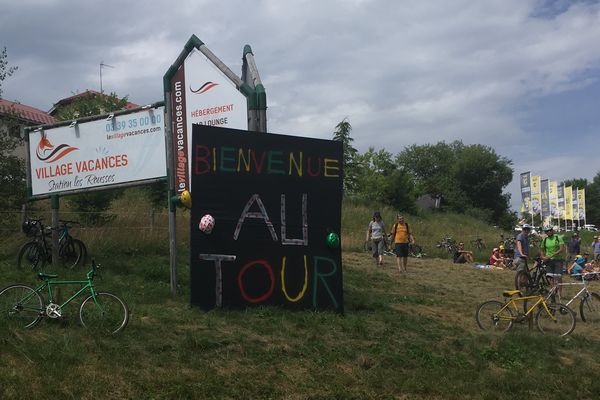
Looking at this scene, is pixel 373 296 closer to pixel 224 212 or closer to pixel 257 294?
pixel 257 294

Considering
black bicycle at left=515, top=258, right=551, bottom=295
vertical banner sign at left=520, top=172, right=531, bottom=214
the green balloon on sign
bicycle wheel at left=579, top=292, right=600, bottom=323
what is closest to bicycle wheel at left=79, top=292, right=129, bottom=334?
the green balloon on sign

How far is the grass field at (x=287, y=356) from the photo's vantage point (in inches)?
218

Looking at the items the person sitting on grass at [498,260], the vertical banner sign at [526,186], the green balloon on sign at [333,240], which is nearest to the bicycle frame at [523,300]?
the green balloon on sign at [333,240]

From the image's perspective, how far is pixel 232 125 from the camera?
9.91 metres

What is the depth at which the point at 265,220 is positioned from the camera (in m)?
8.79

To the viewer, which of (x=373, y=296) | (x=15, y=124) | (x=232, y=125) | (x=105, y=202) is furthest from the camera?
(x=105, y=202)

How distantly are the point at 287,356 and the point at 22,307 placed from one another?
125 inches

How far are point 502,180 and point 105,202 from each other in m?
76.9

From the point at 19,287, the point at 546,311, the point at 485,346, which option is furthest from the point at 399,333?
the point at 19,287

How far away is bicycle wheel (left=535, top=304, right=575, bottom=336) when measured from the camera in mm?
9273

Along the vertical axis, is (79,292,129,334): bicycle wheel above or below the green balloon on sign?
below

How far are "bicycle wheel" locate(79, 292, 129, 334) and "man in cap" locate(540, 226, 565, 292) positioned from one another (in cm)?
931

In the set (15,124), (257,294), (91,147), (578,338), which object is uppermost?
(15,124)

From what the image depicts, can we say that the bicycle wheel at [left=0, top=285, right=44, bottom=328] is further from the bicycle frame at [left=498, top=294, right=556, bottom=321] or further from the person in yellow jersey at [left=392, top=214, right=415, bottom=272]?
the person in yellow jersey at [left=392, top=214, right=415, bottom=272]
